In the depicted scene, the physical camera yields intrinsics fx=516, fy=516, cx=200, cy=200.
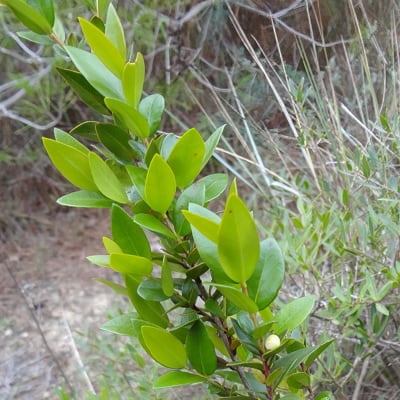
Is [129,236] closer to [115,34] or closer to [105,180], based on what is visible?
[105,180]

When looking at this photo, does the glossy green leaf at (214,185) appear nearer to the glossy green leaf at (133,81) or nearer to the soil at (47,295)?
the glossy green leaf at (133,81)

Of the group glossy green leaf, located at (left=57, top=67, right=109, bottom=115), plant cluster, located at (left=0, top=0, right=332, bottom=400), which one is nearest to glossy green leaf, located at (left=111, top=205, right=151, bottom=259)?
plant cluster, located at (left=0, top=0, right=332, bottom=400)

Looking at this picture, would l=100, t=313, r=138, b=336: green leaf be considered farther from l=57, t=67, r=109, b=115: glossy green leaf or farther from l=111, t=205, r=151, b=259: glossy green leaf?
l=57, t=67, r=109, b=115: glossy green leaf

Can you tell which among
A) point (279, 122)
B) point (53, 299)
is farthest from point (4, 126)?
point (279, 122)

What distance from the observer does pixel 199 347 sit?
0.39 m

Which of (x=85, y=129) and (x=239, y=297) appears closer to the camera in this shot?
(x=239, y=297)

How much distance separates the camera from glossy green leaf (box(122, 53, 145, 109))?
15.1 inches

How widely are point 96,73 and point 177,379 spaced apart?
0.24 metres

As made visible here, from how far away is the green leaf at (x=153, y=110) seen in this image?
0.42 meters

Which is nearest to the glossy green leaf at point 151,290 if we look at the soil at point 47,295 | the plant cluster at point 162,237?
the plant cluster at point 162,237

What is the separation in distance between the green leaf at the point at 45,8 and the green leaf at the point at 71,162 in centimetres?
11

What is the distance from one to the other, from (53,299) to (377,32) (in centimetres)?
209

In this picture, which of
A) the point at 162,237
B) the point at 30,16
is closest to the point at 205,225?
the point at 162,237

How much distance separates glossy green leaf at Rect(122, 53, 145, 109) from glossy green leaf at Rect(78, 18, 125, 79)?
0.05 feet
